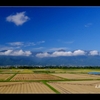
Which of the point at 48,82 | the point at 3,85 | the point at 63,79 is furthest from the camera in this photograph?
the point at 63,79
